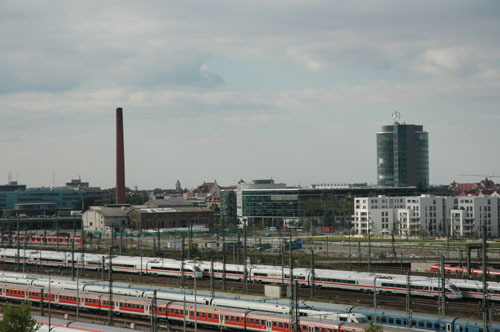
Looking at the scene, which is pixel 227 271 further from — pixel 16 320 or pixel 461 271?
pixel 16 320

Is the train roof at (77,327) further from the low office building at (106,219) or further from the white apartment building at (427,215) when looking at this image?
the low office building at (106,219)

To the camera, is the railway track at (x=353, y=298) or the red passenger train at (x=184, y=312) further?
the railway track at (x=353, y=298)

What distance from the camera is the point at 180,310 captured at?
173ft

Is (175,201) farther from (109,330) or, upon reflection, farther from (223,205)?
(109,330)

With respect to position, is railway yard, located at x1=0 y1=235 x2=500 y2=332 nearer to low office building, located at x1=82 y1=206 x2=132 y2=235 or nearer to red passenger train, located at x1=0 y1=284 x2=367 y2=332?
red passenger train, located at x1=0 y1=284 x2=367 y2=332

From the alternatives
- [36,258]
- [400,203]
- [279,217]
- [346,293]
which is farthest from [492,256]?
[279,217]

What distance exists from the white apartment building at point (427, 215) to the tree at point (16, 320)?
101 metres

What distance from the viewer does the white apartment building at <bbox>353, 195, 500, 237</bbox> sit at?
138750 millimetres

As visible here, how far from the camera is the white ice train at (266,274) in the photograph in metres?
61.9

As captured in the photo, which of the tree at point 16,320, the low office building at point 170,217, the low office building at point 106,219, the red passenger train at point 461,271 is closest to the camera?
the tree at point 16,320

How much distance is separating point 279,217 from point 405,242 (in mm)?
49955

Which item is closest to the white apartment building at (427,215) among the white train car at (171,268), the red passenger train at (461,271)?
A: the red passenger train at (461,271)

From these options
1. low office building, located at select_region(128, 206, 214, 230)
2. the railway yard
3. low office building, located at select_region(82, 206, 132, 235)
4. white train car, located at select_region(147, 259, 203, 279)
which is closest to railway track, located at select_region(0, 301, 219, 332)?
the railway yard

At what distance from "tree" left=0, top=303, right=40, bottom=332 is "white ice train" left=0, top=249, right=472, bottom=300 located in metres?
16.8
